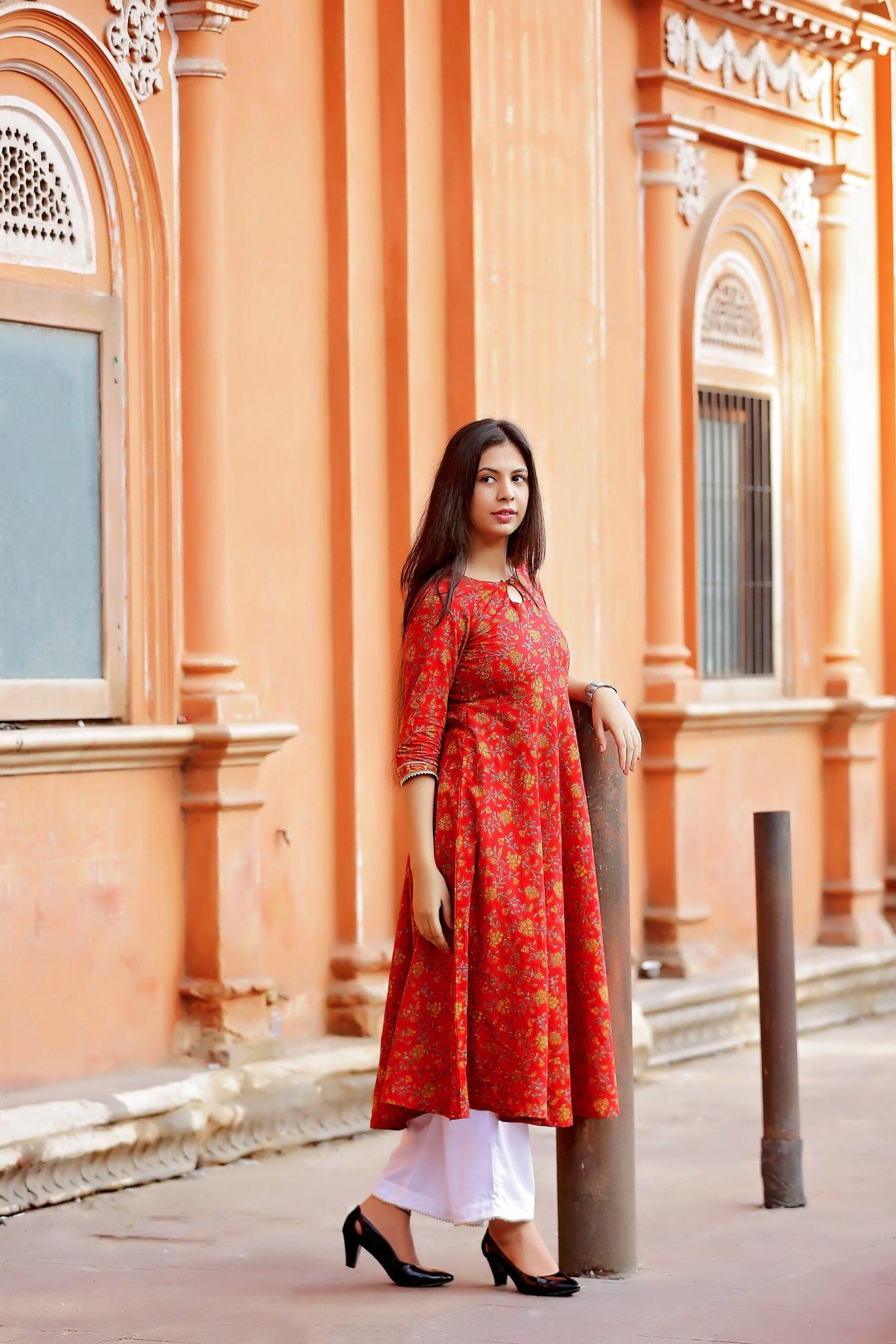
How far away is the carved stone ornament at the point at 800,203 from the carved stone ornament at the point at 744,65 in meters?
0.32

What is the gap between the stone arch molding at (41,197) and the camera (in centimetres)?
644

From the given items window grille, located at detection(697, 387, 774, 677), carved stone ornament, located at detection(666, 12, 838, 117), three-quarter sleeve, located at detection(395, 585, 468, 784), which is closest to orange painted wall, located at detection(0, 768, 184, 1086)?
three-quarter sleeve, located at detection(395, 585, 468, 784)

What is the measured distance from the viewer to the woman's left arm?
501cm

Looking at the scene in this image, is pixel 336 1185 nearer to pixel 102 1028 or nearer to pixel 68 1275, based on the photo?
pixel 102 1028

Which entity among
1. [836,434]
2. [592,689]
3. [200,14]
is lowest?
[592,689]

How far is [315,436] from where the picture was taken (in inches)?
295

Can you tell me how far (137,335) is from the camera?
22.4 feet

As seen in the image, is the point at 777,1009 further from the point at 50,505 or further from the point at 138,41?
the point at 138,41

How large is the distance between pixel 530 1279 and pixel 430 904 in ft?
2.77

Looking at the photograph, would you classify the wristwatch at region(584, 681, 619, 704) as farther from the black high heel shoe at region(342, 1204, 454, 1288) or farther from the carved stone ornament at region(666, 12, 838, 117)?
the carved stone ornament at region(666, 12, 838, 117)

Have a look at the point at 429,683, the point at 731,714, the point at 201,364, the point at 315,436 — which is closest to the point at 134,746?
the point at 201,364

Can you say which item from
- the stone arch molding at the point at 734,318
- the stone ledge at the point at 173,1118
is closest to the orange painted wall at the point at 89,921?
the stone ledge at the point at 173,1118

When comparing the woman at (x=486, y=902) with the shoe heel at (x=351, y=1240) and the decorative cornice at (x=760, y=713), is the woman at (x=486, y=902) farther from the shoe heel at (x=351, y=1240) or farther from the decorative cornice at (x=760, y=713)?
the decorative cornice at (x=760, y=713)

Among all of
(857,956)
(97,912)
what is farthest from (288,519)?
(857,956)
